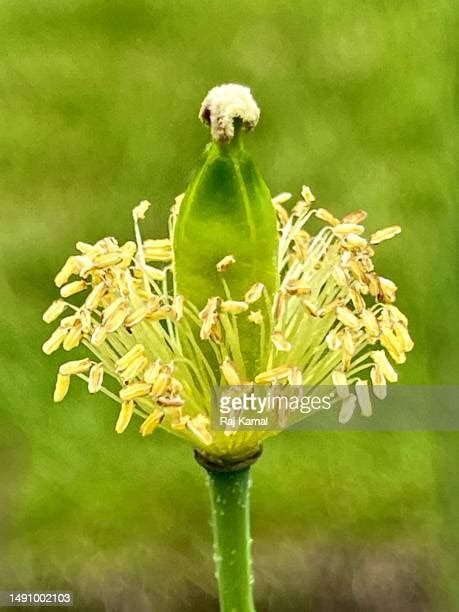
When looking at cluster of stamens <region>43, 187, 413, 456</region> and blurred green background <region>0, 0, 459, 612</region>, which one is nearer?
cluster of stamens <region>43, 187, 413, 456</region>

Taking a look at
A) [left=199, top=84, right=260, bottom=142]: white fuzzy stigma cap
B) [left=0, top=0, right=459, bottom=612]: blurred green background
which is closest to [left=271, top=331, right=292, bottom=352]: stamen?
[left=199, top=84, right=260, bottom=142]: white fuzzy stigma cap

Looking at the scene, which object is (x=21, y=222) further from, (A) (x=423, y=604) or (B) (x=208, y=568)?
(A) (x=423, y=604)

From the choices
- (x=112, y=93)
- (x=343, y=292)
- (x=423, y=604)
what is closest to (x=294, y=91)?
(x=112, y=93)

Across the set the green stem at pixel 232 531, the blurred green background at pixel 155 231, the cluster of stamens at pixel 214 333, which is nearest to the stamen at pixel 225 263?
the cluster of stamens at pixel 214 333

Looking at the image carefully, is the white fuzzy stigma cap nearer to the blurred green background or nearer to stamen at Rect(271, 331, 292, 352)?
stamen at Rect(271, 331, 292, 352)

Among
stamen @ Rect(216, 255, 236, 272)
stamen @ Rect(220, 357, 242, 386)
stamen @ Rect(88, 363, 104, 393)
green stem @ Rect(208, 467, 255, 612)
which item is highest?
stamen @ Rect(216, 255, 236, 272)

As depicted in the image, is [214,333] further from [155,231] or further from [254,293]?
[155,231]

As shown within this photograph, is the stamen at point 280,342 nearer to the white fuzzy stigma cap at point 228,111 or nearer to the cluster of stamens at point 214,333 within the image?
the cluster of stamens at point 214,333
